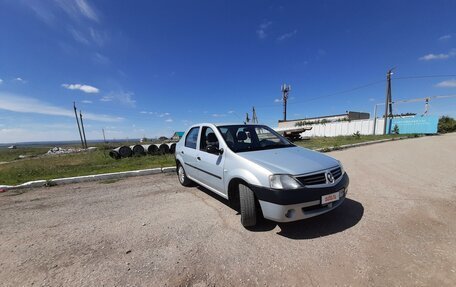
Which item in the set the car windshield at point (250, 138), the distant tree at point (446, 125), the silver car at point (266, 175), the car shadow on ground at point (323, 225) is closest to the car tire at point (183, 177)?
the silver car at point (266, 175)

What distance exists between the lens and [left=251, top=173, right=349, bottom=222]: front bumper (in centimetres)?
275

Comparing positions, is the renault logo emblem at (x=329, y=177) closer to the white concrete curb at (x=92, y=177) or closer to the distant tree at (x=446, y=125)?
the white concrete curb at (x=92, y=177)

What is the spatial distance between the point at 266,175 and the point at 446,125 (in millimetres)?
42067

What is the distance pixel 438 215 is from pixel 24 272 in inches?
234

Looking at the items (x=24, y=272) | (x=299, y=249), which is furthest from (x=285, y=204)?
(x=24, y=272)

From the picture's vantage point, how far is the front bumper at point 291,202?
2752mm

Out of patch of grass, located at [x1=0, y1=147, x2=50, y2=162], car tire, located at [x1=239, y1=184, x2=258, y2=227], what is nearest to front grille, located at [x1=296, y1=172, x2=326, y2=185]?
car tire, located at [x1=239, y1=184, x2=258, y2=227]

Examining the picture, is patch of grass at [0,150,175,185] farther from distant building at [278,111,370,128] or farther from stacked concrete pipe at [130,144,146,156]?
distant building at [278,111,370,128]

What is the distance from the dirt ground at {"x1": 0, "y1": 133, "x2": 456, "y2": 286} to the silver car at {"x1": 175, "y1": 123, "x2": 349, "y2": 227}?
0.42m

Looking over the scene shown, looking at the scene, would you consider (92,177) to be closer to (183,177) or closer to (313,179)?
(183,177)

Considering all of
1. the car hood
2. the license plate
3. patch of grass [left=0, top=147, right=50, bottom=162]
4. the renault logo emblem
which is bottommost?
patch of grass [left=0, top=147, right=50, bottom=162]

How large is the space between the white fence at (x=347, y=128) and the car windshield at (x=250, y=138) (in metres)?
32.0

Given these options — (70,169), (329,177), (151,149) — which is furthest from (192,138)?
(151,149)

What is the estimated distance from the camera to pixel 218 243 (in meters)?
2.93
